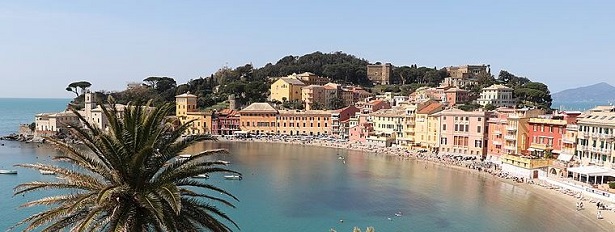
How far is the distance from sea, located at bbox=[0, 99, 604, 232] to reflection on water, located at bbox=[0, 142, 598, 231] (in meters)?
0.06

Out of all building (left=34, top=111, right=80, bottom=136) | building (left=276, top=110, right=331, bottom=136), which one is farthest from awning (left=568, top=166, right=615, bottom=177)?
building (left=34, top=111, right=80, bottom=136)

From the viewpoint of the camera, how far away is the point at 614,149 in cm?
4112

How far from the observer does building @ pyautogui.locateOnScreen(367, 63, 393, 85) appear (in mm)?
132500

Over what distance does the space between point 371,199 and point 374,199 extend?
230mm

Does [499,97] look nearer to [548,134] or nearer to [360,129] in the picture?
[360,129]

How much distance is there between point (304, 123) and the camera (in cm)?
8806

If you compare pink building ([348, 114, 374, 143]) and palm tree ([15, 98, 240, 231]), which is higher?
palm tree ([15, 98, 240, 231])

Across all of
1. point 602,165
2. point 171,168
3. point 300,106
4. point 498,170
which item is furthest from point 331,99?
point 171,168

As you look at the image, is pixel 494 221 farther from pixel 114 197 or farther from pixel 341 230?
pixel 114 197

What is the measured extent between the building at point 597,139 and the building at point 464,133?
13648mm

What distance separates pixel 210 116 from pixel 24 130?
108 feet

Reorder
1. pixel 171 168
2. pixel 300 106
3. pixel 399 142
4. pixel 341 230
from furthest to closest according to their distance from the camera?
pixel 300 106 → pixel 399 142 → pixel 341 230 → pixel 171 168

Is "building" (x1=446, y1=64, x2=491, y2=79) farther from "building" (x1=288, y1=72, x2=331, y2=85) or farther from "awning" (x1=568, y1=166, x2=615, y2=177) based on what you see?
"awning" (x1=568, y1=166, x2=615, y2=177)

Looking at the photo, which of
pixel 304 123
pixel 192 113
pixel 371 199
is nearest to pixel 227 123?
pixel 192 113
